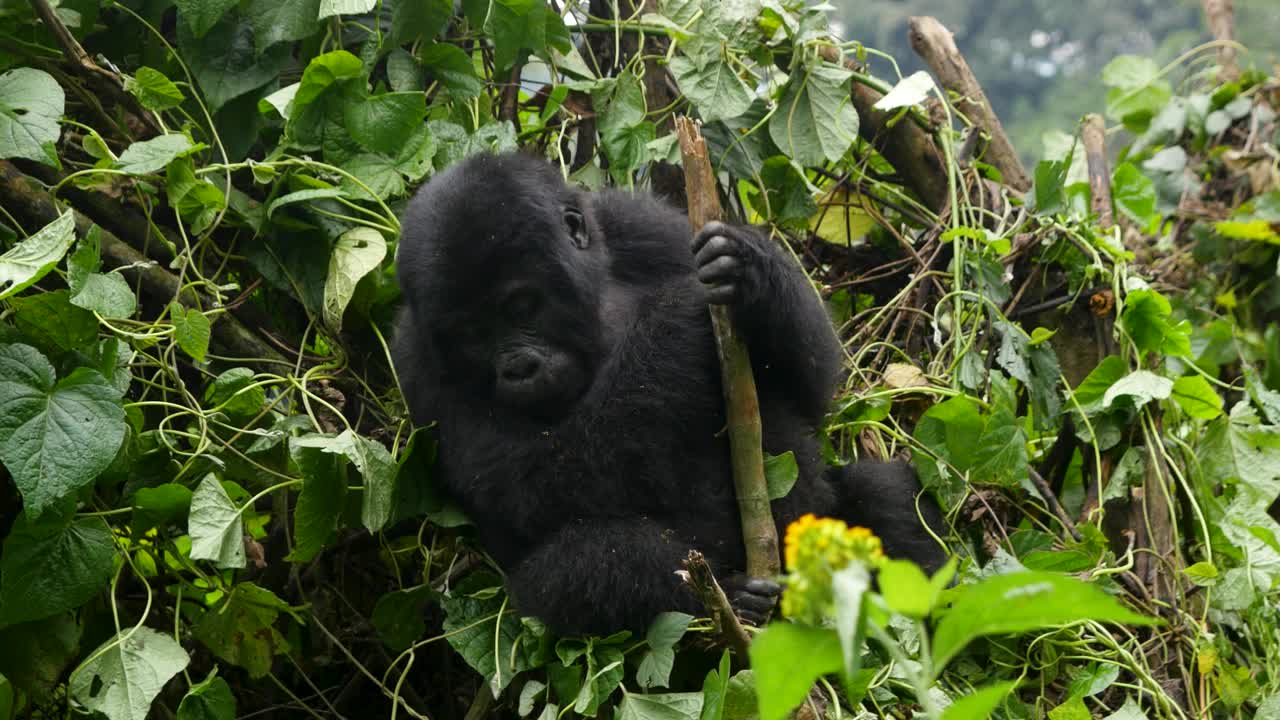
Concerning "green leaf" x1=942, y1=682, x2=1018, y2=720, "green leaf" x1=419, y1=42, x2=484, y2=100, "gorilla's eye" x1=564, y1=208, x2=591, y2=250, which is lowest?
"gorilla's eye" x1=564, y1=208, x2=591, y2=250

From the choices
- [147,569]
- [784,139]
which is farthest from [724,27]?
[147,569]

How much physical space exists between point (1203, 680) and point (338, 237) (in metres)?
2.12

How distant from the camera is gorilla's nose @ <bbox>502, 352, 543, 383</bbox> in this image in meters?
2.36

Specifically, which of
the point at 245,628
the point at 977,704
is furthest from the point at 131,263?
the point at 977,704

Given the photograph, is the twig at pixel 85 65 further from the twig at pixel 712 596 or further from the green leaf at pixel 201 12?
the twig at pixel 712 596

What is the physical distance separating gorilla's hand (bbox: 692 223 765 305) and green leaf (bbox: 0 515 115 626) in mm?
1218

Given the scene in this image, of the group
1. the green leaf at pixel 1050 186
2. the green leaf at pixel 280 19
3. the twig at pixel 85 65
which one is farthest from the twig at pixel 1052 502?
the twig at pixel 85 65

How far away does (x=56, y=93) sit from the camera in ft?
8.13

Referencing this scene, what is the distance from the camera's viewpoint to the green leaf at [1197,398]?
2990mm

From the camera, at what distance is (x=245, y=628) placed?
254 cm

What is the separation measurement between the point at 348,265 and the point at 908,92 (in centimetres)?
157

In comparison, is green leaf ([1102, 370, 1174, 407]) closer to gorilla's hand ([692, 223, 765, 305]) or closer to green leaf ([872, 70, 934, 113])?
green leaf ([872, 70, 934, 113])

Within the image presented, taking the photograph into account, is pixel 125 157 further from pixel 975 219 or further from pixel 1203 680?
pixel 1203 680

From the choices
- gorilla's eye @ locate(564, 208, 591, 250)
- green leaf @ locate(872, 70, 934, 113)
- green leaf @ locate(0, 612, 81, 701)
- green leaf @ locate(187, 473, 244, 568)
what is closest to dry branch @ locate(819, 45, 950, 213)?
green leaf @ locate(872, 70, 934, 113)
